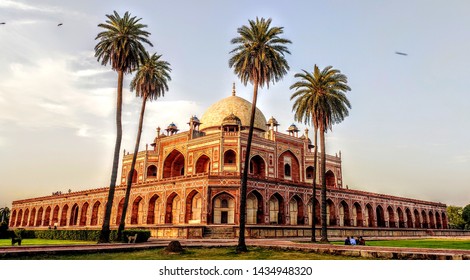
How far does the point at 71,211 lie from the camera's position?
63594mm

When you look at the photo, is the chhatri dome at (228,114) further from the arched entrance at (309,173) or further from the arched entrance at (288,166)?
the arched entrance at (309,173)

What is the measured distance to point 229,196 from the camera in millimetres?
43094

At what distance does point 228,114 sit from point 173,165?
12.1 metres

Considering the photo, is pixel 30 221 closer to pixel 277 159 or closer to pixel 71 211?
pixel 71 211

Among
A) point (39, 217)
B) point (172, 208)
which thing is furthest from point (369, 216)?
point (39, 217)

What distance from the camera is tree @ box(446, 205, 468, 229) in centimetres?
9249

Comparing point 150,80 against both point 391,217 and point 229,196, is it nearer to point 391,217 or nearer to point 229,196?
point 229,196

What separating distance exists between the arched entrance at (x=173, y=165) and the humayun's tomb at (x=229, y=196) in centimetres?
16

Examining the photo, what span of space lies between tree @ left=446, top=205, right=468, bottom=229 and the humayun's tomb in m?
22.9

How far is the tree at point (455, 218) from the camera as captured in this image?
303 feet

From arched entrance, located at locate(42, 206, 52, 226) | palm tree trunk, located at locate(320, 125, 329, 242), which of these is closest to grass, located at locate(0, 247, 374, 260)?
palm tree trunk, located at locate(320, 125, 329, 242)

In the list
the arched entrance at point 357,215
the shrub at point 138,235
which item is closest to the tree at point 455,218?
the arched entrance at point 357,215
